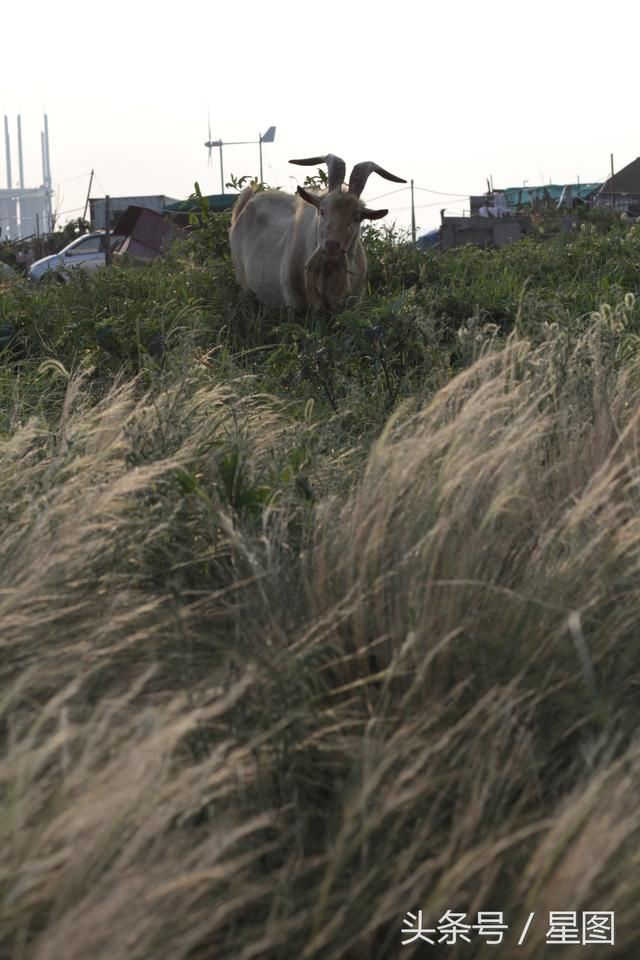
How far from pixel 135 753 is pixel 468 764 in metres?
0.68

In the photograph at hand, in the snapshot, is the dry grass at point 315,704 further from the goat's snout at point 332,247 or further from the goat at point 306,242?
the goat at point 306,242

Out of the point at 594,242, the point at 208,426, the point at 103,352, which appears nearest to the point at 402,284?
the point at 594,242

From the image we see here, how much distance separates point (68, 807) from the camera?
88.6 inches

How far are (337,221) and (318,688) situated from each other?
6320mm

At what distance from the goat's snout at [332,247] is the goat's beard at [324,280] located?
4.6 inches

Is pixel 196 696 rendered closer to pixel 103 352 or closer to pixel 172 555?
pixel 172 555

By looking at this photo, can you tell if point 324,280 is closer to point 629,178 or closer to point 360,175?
point 360,175

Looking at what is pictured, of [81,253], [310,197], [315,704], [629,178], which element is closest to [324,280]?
[310,197]

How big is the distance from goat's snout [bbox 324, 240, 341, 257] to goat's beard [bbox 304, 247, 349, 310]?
118 millimetres

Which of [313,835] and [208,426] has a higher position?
[208,426]

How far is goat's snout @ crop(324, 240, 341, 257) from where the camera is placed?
8555mm

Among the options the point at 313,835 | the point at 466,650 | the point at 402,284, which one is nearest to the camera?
the point at 313,835

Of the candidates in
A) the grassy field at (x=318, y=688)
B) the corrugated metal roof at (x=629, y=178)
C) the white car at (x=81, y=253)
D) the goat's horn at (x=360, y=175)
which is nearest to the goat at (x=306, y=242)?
the goat's horn at (x=360, y=175)

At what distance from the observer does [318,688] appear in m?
2.73
